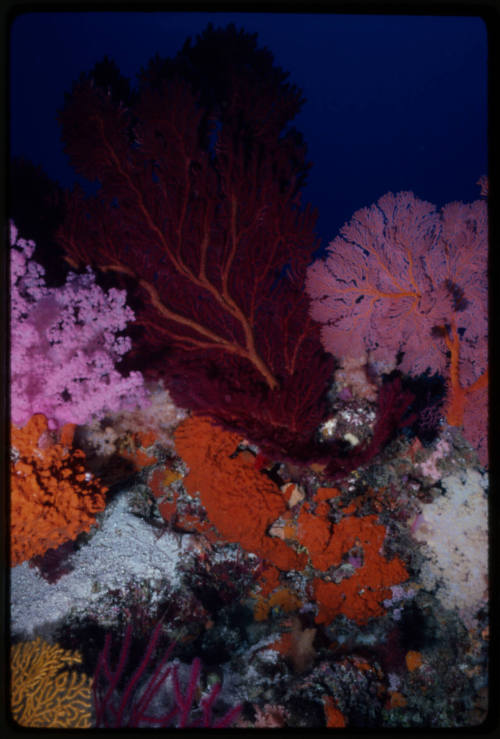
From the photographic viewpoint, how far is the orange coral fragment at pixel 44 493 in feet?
7.54

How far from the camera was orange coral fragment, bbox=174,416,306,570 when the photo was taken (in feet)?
8.57

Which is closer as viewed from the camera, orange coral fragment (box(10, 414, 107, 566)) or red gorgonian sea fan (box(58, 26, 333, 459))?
orange coral fragment (box(10, 414, 107, 566))

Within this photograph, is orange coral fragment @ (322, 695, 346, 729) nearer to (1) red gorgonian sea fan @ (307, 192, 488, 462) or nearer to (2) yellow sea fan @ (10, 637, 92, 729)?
(2) yellow sea fan @ (10, 637, 92, 729)

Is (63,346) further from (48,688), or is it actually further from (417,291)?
(417,291)

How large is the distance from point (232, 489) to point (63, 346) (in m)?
1.63

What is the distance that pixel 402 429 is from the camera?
301cm

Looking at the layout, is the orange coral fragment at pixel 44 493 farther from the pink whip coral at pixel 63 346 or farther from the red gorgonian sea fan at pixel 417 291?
the red gorgonian sea fan at pixel 417 291

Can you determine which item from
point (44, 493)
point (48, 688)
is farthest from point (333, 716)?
point (44, 493)

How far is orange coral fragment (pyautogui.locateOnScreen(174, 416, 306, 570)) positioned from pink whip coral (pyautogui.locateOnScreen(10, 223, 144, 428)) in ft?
2.10

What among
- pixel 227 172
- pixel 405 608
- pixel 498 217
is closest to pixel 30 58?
pixel 227 172

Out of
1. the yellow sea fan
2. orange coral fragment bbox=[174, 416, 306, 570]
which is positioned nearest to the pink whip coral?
orange coral fragment bbox=[174, 416, 306, 570]

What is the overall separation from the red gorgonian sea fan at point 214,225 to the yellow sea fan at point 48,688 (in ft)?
6.30

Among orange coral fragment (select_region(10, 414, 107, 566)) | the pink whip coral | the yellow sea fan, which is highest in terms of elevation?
the pink whip coral

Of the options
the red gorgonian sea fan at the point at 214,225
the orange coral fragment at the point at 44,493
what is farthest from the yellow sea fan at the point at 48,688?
the red gorgonian sea fan at the point at 214,225
